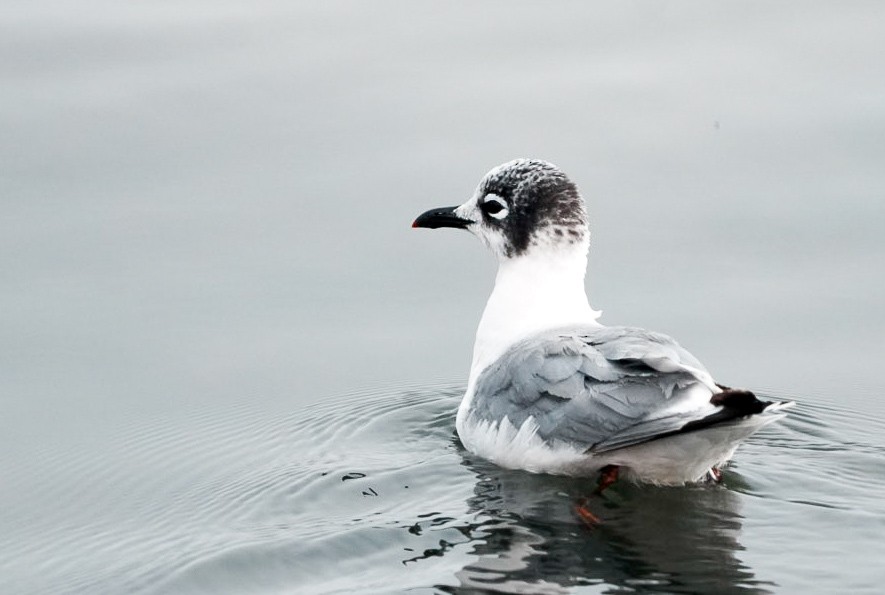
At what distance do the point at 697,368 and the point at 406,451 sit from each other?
224 cm

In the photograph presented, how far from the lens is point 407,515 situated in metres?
8.68

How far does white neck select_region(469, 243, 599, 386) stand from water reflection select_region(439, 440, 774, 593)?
1241 millimetres

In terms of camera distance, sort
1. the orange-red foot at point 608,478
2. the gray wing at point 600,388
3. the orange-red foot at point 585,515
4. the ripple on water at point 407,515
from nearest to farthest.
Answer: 1. the ripple on water at point 407,515
2. the gray wing at point 600,388
3. the orange-red foot at point 585,515
4. the orange-red foot at point 608,478

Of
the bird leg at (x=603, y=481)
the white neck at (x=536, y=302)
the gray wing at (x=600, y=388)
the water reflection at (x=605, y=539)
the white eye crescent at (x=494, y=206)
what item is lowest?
the water reflection at (x=605, y=539)

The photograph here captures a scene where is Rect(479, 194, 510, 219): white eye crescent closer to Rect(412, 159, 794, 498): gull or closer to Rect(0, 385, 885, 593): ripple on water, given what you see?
Rect(412, 159, 794, 498): gull

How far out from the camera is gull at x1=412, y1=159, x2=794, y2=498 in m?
8.20

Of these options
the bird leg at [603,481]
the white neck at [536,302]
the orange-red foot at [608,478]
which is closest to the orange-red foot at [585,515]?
the bird leg at [603,481]

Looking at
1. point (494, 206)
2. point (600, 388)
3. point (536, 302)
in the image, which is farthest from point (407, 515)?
point (494, 206)

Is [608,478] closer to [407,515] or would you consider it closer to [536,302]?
[407,515]

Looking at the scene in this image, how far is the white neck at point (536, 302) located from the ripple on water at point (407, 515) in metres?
0.69

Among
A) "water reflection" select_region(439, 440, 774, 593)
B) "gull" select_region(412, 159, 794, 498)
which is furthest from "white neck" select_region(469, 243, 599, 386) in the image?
"water reflection" select_region(439, 440, 774, 593)

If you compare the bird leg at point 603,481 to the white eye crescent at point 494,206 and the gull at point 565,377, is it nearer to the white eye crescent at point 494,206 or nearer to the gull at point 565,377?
the gull at point 565,377

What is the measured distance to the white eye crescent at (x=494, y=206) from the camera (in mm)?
10516

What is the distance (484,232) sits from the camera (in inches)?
423
